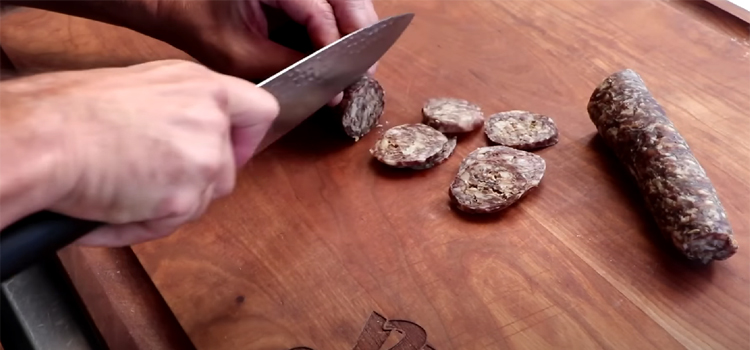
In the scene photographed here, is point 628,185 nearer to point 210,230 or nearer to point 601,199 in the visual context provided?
point 601,199

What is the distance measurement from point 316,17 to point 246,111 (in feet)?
1.42

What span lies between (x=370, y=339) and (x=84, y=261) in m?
0.48

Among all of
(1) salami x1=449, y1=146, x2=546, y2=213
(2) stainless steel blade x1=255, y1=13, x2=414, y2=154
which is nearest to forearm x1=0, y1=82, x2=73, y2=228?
(2) stainless steel blade x1=255, y1=13, x2=414, y2=154

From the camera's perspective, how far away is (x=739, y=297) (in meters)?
1.07

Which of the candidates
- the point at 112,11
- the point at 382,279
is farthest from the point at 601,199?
the point at 112,11

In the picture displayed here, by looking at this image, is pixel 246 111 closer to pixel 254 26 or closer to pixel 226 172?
pixel 226 172

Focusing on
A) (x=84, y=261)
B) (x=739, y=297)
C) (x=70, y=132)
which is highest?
(x=70, y=132)

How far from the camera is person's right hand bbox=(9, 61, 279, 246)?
0.69 metres

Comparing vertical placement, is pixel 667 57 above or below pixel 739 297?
above

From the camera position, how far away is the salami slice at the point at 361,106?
4.09 feet

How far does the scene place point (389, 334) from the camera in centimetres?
102

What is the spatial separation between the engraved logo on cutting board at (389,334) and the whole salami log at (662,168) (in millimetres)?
419

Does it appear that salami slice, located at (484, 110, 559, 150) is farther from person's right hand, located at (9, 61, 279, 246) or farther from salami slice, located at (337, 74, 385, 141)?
person's right hand, located at (9, 61, 279, 246)

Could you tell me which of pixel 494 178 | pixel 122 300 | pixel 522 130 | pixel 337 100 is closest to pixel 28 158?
pixel 122 300
